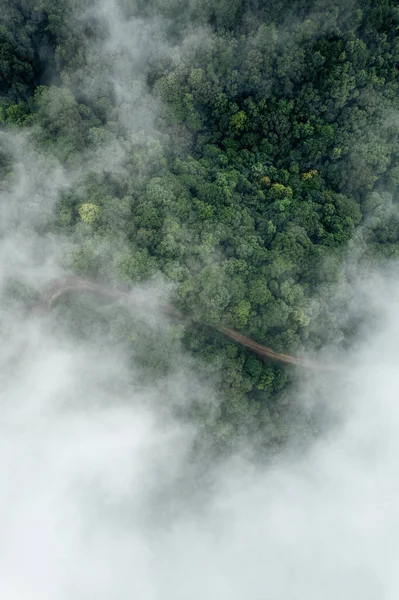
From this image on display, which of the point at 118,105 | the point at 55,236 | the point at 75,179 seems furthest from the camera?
the point at 118,105

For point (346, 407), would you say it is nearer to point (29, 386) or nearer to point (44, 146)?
point (29, 386)

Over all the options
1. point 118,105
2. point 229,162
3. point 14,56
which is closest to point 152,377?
point 229,162

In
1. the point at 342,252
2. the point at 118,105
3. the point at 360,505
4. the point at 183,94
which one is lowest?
the point at 360,505

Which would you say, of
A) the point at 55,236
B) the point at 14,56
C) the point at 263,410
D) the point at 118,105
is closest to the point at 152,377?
the point at 263,410

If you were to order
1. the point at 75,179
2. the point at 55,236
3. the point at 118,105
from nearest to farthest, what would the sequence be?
the point at 55,236, the point at 75,179, the point at 118,105

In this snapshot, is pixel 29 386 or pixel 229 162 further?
pixel 229 162

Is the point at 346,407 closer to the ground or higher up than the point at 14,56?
closer to the ground
